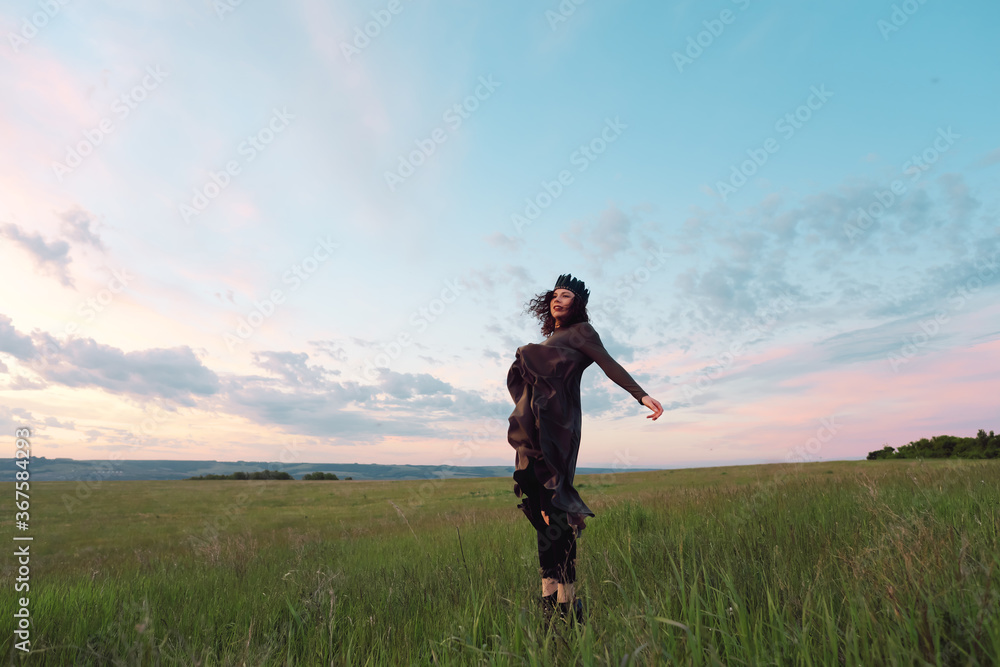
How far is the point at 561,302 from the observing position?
4.82 meters

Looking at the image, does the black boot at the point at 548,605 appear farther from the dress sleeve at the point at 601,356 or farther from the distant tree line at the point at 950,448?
the distant tree line at the point at 950,448

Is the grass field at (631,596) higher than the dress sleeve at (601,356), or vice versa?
the dress sleeve at (601,356)

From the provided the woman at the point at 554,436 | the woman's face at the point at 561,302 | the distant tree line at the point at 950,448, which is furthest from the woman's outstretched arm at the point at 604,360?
the distant tree line at the point at 950,448

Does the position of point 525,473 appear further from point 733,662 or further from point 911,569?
point 911,569

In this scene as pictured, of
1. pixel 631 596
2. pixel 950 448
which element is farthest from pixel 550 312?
pixel 950 448

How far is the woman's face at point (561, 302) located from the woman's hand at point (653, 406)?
3.70 feet

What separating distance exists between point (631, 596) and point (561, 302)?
99.9 inches

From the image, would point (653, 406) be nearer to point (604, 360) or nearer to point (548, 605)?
point (604, 360)

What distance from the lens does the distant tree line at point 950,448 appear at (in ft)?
115

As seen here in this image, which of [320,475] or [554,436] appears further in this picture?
[320,475]

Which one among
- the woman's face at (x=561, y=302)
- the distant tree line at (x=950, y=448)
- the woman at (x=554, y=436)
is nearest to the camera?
the woman at (x=554, y=436)

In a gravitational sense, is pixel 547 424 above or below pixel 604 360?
below

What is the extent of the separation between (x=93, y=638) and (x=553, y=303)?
479cm

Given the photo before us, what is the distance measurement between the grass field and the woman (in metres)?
0.38
